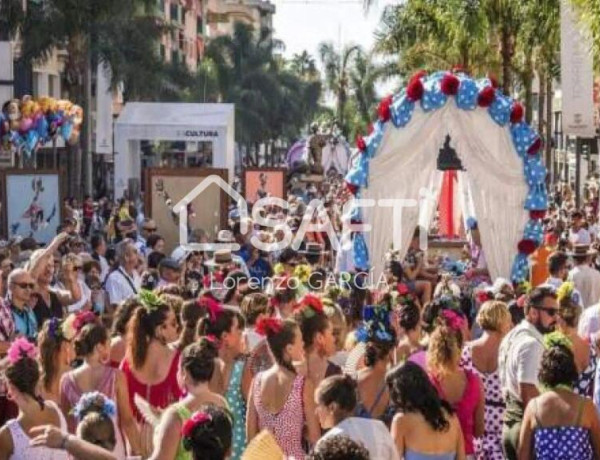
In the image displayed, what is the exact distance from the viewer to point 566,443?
785 cm

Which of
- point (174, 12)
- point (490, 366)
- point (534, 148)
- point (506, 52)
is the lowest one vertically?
point (490, 366)

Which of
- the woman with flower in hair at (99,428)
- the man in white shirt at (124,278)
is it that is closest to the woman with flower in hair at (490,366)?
the woman with flower in hair at (99,428)

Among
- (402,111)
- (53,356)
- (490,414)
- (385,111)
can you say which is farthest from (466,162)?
(53,356)

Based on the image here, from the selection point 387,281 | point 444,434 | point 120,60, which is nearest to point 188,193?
point 387,281

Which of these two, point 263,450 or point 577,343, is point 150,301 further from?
point 263,450

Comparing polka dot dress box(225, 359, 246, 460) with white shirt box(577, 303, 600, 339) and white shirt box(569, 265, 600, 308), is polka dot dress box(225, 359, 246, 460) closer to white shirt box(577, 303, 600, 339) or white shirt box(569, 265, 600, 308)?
white shirt box(577, 303, 600, 339)

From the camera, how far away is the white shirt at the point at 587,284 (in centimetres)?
1487

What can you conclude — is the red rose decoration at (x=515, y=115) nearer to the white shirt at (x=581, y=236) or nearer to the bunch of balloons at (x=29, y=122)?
the white shirt at (x=581, y=236)

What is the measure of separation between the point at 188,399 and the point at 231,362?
5.53 ft

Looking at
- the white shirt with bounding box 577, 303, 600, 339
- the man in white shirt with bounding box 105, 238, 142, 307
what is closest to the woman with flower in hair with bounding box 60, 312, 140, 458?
the white shirt with bounding box 577, 303, 600, 339

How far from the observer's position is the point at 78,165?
143 feet

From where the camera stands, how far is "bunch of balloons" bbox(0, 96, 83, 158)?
27.4 m

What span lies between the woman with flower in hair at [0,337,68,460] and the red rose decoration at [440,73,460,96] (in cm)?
1235

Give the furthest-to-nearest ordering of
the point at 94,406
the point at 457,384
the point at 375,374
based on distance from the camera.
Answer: the point at 457,384
the point at 375,374
the point at 94,406
